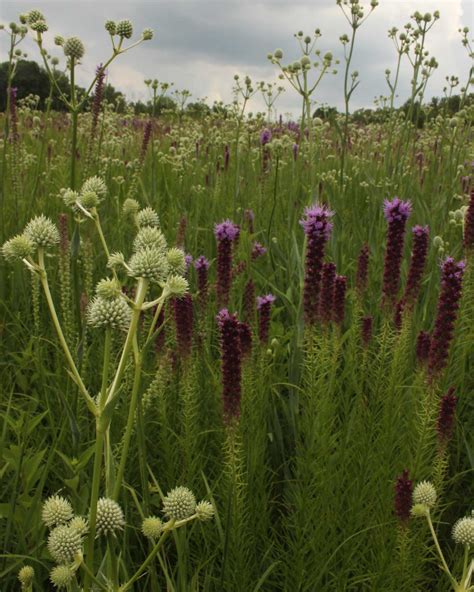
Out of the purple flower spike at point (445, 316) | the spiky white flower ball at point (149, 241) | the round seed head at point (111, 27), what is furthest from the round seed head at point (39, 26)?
the purple flower spike at point (445, 316)

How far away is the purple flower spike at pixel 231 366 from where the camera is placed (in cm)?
181

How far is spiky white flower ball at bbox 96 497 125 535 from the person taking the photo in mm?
1183

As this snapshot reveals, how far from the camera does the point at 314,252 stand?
7.27 ft

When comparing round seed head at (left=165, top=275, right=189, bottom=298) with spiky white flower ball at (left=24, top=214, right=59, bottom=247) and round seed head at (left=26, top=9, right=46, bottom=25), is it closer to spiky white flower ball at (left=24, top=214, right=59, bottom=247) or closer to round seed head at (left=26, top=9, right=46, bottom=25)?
spiky white flower ball at (left=24, top=214, right=59, bottom=247)

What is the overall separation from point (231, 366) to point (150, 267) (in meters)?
0.68

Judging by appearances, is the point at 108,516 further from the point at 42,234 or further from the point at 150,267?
the point at 42,234

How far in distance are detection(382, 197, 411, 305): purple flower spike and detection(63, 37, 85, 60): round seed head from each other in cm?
143

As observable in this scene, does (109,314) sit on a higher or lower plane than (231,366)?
higher

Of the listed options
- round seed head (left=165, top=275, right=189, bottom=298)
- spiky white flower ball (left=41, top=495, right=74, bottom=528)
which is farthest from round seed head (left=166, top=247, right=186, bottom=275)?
spiky white flower ball (left=41, top=495, right=74, bottom=528)

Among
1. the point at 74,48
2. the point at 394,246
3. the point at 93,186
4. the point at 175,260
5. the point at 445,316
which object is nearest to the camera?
the point at 175,260

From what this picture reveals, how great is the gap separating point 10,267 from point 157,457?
204 cm

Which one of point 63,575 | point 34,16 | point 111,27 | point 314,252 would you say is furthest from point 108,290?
point 34,16

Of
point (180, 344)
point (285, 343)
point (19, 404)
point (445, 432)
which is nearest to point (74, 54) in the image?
point (180, 344)

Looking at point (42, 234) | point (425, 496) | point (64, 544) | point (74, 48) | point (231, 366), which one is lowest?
point (425, 496)
